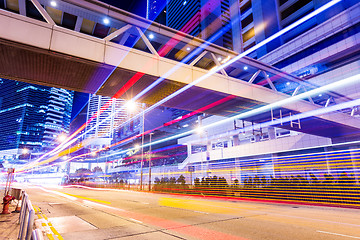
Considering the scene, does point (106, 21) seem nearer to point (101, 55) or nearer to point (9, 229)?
point (101, 55)

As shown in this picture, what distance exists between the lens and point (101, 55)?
8.91 metres

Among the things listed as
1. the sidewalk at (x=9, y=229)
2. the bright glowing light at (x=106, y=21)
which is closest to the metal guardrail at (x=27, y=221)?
the sidewalk at (x=9, y=229)

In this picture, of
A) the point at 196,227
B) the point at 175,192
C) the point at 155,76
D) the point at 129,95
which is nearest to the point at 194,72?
the point at 155,76

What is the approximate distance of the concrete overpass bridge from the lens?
796 centimetres

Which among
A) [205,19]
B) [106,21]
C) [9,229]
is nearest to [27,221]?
[9,229]

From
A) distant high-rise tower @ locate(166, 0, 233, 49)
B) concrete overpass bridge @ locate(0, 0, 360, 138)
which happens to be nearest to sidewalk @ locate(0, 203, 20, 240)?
concrete overpass bridge @ locate(0, 0, 360, 138)

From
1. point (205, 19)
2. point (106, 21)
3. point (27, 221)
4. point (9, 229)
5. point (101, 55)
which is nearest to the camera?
point (27, 221)

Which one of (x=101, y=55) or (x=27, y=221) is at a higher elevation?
(x=101, y=55)

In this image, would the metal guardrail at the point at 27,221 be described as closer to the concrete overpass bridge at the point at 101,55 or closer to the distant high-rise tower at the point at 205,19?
the concrete overpass bridge at the point at 101,55

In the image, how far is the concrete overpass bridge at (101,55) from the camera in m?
7.96

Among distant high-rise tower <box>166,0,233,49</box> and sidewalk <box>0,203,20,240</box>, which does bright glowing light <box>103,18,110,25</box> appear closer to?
sidewalk <box>0,203,20,240</box>

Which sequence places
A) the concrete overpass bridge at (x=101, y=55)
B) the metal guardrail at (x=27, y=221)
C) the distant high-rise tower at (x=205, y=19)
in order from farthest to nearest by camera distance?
1. the distant high-rise tower at (x=205, y=19)
2. the concrete overpass bridge at (x=101, y=55)
3. the metal guardrail at (x=27, y=221)

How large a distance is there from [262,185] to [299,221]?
11.0 m

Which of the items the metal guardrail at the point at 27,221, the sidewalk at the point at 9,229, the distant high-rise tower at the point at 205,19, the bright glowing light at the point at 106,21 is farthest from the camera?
Result: the distant high-rise tower at the point at 205,19
